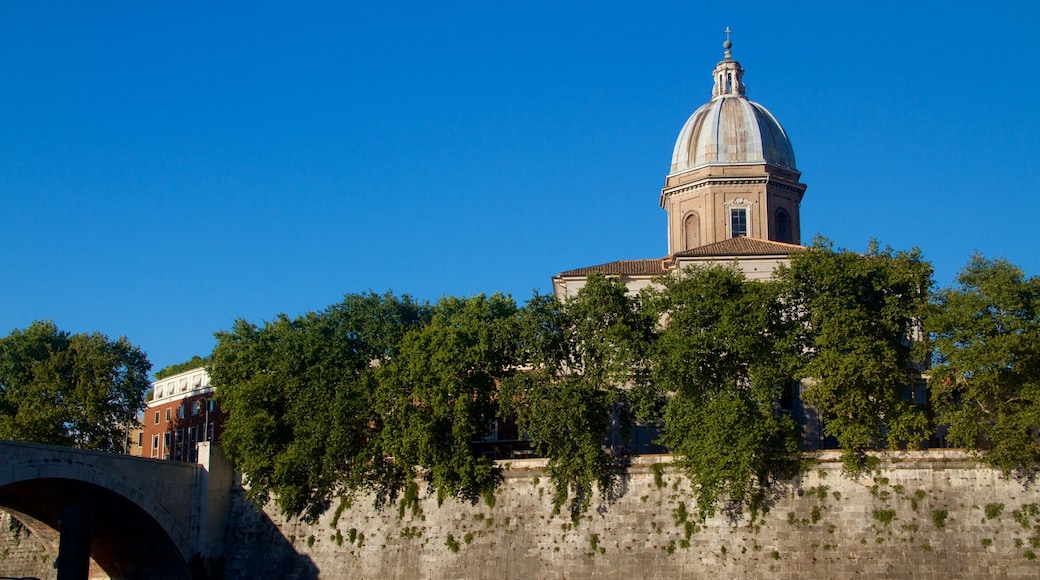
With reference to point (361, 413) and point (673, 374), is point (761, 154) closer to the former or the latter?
point (673, 374)

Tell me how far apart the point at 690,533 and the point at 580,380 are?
8.79m

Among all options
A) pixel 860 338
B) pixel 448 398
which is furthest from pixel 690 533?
pixel 448 398

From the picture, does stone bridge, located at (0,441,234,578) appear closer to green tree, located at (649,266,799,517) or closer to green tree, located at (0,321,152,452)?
green tree, located at (0,321,152,452)

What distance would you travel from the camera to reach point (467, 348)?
59.0 meters

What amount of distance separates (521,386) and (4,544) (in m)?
33.6

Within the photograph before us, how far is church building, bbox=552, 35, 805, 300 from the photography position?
77812mm

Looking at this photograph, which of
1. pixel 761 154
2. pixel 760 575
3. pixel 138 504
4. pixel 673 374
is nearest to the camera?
pixel 760 575

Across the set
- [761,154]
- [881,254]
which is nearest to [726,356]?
[881,254]

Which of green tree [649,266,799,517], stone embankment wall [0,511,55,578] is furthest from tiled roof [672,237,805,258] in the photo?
stone embankment wall [0,511,55,578]

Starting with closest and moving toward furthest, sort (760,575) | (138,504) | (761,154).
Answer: (760,575), (138,504), (761,154)

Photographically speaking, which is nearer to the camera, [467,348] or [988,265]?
[988,265]

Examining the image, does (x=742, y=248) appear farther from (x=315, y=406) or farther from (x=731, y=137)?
(x=315, y=406)

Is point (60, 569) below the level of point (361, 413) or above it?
below

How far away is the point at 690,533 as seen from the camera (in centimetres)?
5322
